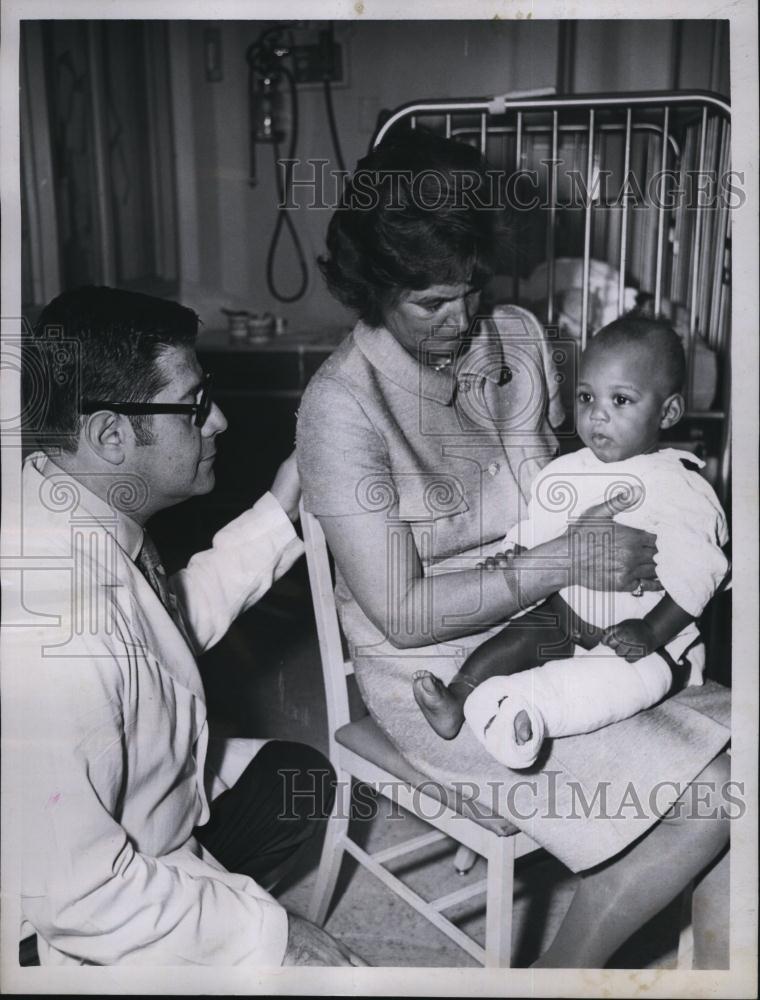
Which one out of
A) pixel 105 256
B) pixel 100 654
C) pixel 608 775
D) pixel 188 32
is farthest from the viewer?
pixel 105 256

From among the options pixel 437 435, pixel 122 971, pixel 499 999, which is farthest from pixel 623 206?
pixel 122 971

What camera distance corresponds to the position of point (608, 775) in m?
1.21

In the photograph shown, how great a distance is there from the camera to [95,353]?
3.67 feet

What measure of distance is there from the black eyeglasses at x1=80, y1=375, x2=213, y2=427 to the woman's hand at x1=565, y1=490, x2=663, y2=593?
51 cm

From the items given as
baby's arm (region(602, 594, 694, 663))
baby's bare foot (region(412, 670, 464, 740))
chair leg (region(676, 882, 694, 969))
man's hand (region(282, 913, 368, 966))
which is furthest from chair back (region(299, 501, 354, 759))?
chair leg (region(676, 882, 694, 969))

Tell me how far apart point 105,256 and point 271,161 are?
1.80 ft

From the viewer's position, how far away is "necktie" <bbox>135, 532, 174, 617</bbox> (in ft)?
3.88

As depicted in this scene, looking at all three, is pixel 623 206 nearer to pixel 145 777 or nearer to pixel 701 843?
pixel 701 843

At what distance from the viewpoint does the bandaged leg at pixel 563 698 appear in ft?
3.87

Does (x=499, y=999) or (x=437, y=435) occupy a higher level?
(x=437, y=435)

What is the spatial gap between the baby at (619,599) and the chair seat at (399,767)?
0.11 metres

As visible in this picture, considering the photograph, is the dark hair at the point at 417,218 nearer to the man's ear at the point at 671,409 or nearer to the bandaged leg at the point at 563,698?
the man's ear at the point at 671,409

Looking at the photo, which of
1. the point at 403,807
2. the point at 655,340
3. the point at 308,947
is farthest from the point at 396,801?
the point at 655,340

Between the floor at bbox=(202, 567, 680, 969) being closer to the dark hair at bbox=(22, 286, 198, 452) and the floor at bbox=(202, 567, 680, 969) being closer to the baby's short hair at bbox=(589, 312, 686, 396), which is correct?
the dark hair at bbox=(22, 286, 198, 452)
